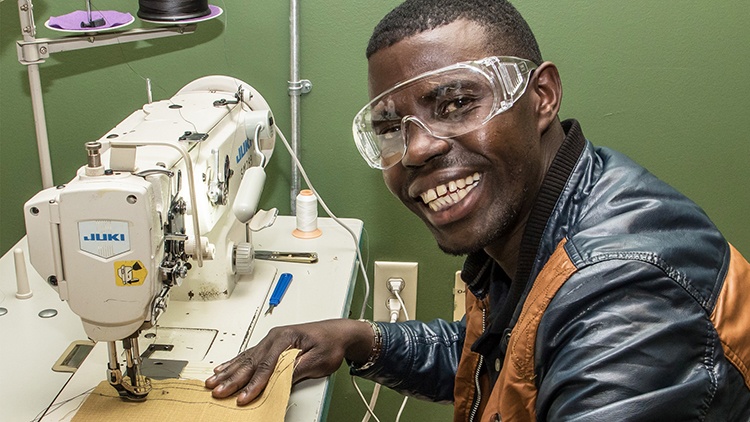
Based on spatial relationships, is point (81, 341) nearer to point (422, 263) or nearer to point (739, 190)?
point (422, 263)

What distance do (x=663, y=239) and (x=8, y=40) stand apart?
5.71 feet

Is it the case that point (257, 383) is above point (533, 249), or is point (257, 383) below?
below

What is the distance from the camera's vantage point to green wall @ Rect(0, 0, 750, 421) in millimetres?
2041

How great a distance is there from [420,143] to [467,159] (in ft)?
0.25

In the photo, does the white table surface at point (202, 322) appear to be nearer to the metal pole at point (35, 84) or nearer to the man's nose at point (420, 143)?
the metal pole at point (35, 84)

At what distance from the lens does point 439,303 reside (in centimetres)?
237

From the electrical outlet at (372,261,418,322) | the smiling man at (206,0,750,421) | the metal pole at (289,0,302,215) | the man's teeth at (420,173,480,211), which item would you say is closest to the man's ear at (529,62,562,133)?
the smiling man at (206,0,750,421)

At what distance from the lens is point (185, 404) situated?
51.9 inches

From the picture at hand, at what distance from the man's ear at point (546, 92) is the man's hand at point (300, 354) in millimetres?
543

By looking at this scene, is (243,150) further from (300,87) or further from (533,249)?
(533,249)

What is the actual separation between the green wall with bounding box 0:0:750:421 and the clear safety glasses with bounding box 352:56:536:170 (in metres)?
0.88

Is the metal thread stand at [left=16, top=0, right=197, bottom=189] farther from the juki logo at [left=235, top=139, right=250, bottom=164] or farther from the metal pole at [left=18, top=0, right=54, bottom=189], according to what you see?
the juki logo at [left=235, top=139, right=250, bottom=164]

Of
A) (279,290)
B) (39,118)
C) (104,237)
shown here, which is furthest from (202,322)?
(39,118)

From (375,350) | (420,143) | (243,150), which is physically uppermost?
(420,143)
